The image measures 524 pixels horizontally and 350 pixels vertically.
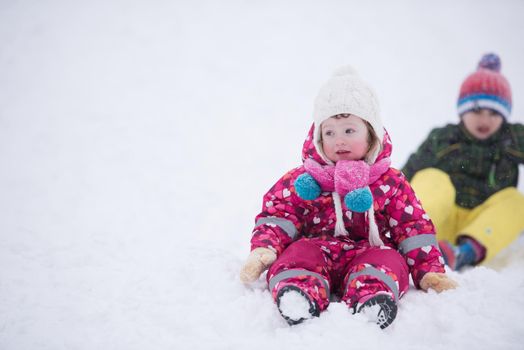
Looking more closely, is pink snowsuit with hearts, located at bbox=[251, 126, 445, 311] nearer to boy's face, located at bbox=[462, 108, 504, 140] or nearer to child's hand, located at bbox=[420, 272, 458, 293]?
child's hand, located at bbox=[420, 272, 458, 293]

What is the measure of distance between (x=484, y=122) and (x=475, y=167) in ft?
1.09

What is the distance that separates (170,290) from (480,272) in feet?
4.48

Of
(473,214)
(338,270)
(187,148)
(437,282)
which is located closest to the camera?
(437,282)

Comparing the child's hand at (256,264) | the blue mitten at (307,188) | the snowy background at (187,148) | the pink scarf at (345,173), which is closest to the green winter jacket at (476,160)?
Answer: the snowy background at (187,148)

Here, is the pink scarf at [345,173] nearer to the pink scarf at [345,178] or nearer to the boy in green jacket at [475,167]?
the pink scarf at [345,178]

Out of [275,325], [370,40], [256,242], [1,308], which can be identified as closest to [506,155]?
[256,242]

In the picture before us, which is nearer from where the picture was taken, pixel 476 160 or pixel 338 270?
pixel 338 270

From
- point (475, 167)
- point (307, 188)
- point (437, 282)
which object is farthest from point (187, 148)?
point (437, 282)

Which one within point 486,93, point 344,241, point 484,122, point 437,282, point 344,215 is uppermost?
point 486,93

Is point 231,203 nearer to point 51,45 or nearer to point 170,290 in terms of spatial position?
point 170,290

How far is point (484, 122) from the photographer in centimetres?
306

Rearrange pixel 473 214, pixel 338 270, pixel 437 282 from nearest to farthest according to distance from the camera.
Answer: pixel 437 282
pixel 338 270
pixel 473 214

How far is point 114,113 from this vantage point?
6.42 meters

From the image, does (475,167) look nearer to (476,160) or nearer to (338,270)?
(476,160)
